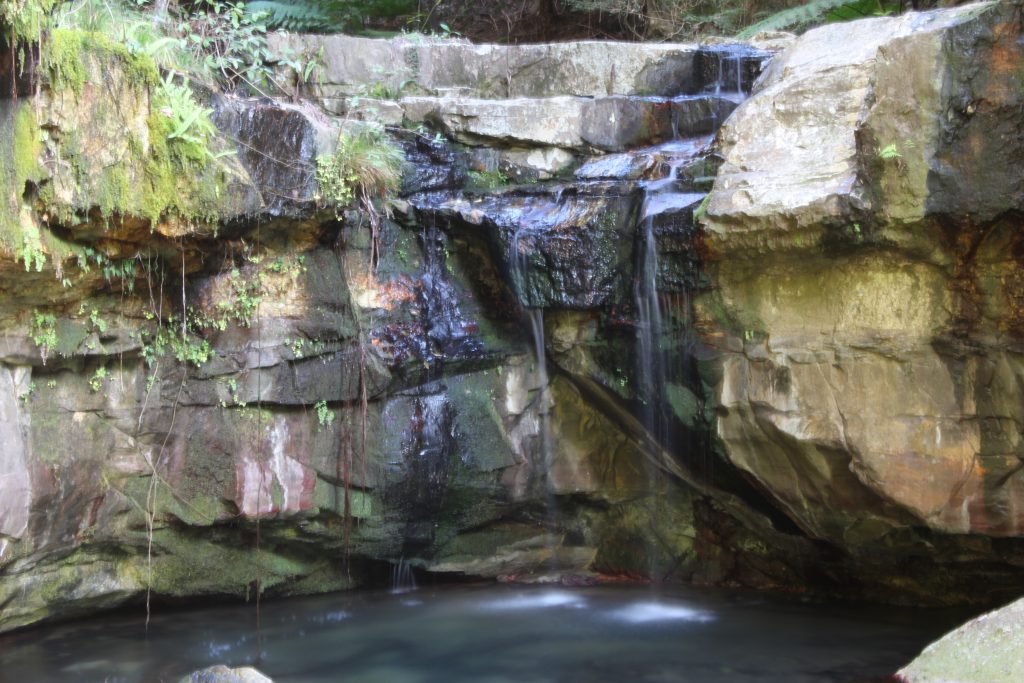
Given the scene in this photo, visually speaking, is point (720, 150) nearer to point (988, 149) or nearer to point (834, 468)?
point (988, 149)

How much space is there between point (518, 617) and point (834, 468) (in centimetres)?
239

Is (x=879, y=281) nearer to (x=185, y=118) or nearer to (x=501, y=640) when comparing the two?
(x=501, y=640)

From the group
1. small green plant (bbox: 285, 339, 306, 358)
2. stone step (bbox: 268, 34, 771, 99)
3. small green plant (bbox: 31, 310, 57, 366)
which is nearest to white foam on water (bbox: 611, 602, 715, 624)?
small green plant (bbox: 285, 339, 306, 358)

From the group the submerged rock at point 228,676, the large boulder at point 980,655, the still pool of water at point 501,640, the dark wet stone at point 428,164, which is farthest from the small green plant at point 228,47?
the large boulder at point 980,655

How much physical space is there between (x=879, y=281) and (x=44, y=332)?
5.07m

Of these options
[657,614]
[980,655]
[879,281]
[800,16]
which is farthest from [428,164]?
[980,655]

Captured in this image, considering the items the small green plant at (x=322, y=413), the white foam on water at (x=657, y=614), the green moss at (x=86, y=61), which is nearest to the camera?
the green moss at (x=86, y=61)

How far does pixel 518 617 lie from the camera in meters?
6.11

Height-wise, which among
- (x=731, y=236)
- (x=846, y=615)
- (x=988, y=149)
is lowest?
(x=846, y=615)

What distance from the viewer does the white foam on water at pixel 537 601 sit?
637cm

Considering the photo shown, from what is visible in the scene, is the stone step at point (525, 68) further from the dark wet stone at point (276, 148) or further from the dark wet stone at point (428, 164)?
the dark wet stone at point (276, 148)

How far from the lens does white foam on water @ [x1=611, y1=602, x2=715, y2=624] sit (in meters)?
5.98

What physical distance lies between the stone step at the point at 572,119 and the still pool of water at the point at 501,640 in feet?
11.9

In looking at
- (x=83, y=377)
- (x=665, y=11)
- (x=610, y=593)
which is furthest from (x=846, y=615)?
(x=665, y=11)
